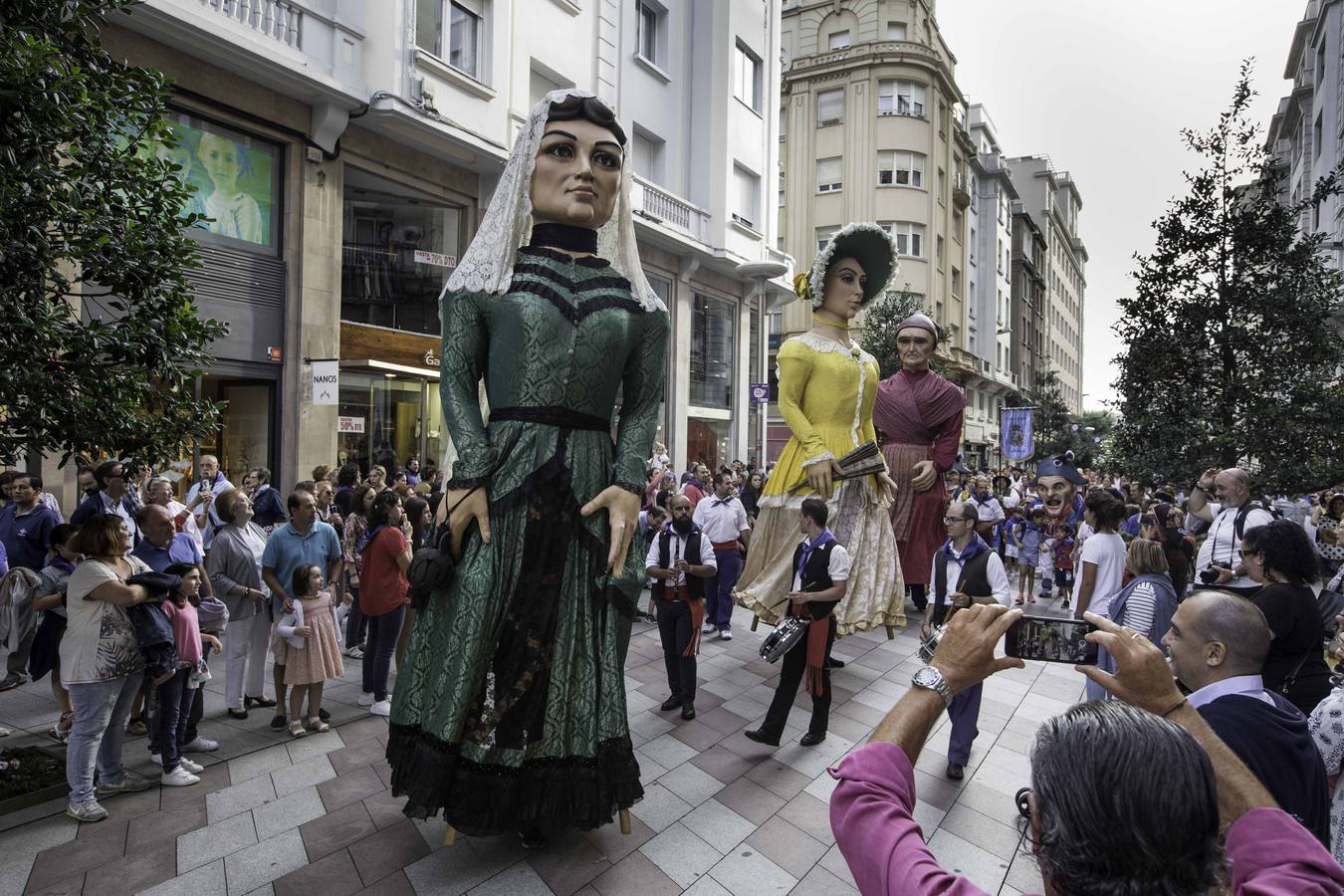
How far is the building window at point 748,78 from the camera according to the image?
18.8m

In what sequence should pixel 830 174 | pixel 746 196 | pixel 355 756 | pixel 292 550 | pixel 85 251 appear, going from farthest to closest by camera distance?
pixel 830 174, pixel 746 196, pixel 292 550, pixel 355 756, pixel 85 251

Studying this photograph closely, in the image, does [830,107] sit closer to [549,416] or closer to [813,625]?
[813,625]

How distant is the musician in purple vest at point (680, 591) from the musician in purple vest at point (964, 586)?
1.51m

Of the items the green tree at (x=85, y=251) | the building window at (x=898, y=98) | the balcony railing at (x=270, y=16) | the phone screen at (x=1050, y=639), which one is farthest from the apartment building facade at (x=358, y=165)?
the building window at (x=898, y=98)

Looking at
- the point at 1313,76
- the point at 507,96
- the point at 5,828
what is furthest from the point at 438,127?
the point at 1313,76

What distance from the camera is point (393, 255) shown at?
12.4 m

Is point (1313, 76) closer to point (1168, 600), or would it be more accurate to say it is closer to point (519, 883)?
point (1168, 600)

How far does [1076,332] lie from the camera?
69500 mm

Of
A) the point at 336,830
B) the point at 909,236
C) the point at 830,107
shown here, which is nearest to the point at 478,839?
the point at 336,830

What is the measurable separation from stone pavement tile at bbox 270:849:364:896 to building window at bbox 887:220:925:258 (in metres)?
30.0

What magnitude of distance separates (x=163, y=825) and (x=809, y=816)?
2.89m

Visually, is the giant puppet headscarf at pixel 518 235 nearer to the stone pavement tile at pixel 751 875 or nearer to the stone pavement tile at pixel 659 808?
the stone pavement tile at pixel 659 808

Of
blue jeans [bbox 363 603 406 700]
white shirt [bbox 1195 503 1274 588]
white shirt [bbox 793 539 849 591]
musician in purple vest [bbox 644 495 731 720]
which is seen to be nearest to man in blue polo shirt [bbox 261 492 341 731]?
Result: blue jeans [bbox 363 603 406 700]

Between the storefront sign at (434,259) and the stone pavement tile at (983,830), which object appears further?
the storefront sign at (434,259)
